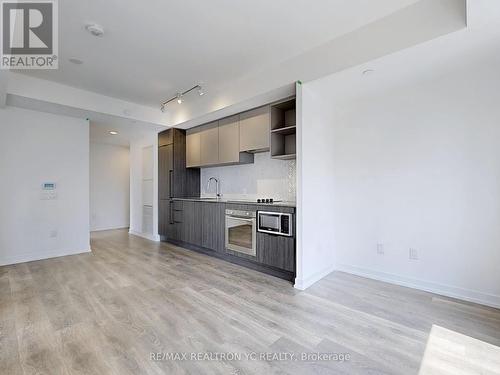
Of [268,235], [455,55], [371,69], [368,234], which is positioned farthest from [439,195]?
[268,235]

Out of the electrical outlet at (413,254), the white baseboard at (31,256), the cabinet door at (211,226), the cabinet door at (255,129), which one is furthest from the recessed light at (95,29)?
the electrical outlet at (413,254)

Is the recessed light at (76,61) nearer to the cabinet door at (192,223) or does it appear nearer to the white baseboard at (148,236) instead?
the cabinet door at (192,223)

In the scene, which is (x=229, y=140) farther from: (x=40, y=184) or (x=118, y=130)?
(x=40, y=184)

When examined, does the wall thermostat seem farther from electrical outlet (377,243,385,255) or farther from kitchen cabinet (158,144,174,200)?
electrical outlet (377,243,385,255)

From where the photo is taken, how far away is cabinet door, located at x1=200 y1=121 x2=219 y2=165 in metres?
4.52

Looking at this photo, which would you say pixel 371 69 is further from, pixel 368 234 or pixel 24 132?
pixel 24 132

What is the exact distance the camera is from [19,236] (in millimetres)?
3998

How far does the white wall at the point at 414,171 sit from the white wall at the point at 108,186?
652 centimetres

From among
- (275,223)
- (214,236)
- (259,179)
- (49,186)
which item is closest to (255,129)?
(259,179)

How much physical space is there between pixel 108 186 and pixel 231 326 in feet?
22.1

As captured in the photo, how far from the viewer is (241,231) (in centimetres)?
371

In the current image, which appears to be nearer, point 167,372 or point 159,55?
point 167,372

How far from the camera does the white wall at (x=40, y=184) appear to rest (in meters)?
3.92

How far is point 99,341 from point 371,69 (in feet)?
11.4
